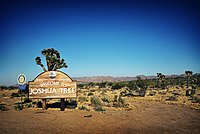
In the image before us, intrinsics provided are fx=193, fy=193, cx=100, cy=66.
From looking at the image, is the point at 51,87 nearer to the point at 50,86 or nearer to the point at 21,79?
the point at 50,86

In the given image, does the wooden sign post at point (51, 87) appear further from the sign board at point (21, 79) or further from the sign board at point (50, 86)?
the sign board at point (21, 79)

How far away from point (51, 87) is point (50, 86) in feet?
0.40

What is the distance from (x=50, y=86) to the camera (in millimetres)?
16500

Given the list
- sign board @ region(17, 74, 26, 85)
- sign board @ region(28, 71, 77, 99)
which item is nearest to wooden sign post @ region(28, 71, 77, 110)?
sign board @ region(28, 71, 77, 99)

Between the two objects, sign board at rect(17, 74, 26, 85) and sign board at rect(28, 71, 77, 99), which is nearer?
sign board at rect(28, 71, 77, 99)

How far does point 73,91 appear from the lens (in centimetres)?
1677

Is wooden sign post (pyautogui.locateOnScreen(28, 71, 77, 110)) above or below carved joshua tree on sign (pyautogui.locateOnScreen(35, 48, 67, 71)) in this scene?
below

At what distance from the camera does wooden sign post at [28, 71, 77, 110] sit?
1639 cm

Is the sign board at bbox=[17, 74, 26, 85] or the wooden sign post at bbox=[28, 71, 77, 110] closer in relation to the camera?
the wooden sign post at bbox=[28, 71, 77, 110]

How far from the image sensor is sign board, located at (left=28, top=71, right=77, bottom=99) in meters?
16.4

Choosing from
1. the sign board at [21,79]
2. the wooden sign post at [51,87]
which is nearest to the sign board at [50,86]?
the wooden sign post at [51,87]

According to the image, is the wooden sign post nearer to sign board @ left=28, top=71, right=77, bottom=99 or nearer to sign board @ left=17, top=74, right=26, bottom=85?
sign board @ left=28, top=71, right=77, bottom=99

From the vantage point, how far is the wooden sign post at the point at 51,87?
16391 mm

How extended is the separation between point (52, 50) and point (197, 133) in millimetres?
15136
